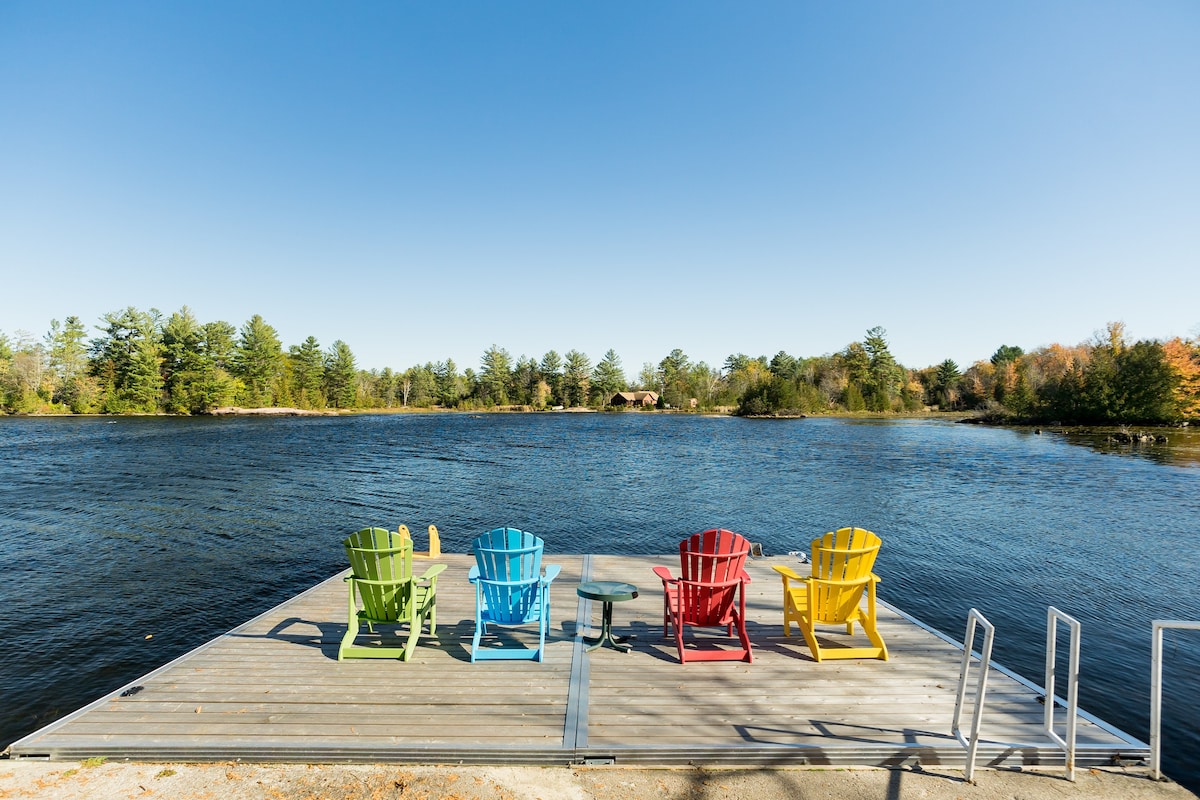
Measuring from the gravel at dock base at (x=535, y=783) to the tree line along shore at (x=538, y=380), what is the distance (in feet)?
229

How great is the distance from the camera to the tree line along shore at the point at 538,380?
5616cm

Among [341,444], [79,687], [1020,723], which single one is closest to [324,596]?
[79,687]

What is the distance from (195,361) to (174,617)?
76.7 m

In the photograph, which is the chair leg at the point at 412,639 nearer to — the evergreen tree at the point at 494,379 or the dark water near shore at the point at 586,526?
the dark water near shore at the point at 586,526

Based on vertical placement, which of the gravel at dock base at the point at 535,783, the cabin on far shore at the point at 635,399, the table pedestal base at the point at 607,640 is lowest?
the gravel at dock base at the point at 535,783

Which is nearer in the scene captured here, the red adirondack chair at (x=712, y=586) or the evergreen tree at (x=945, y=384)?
the red adirondack chair at (x=712, y=586)

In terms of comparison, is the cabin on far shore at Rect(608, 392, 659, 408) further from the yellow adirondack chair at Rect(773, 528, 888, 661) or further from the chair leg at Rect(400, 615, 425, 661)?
the chair leg at Rect(400, 615, 425, 661)

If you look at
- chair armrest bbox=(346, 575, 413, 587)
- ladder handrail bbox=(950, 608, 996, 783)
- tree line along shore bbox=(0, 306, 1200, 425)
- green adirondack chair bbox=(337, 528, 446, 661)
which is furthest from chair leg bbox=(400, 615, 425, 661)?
tree line along shore bbox=(0, 306, 1200, 425)

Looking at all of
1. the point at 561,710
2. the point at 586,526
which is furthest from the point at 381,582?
the point at 586,526

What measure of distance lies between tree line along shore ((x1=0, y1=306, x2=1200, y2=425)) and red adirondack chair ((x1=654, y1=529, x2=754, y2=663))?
6986cm

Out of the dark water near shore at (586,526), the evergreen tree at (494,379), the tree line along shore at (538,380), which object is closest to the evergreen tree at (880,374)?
the tree line along shore at (538,380)

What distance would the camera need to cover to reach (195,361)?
7100 centimetres

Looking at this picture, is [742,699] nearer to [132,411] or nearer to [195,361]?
[195,361]

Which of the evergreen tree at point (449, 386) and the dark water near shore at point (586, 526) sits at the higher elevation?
the evergreen tree at point (449, 386)
